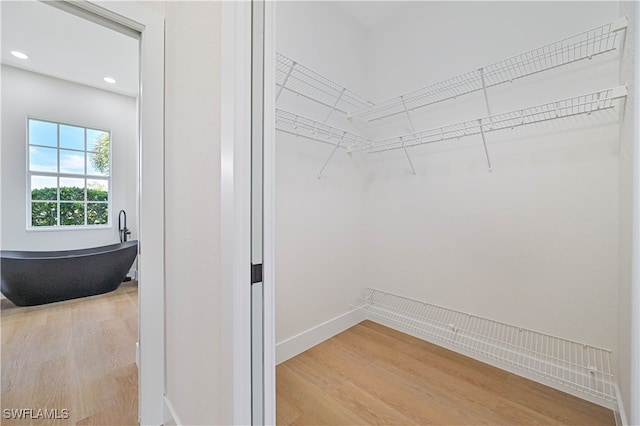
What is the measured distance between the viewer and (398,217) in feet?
7.64

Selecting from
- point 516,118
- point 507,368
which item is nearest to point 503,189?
point 516,118

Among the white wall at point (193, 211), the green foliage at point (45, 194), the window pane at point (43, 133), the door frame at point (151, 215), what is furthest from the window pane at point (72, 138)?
the white wall at point (193, 211)

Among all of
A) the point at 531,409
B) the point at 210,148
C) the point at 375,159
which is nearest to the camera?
the point at 210,148

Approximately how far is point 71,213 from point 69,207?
6 cm

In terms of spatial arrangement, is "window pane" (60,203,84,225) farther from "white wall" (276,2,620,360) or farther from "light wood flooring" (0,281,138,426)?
"white wall" (276,2,620,360)

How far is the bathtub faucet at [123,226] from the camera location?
257 cm

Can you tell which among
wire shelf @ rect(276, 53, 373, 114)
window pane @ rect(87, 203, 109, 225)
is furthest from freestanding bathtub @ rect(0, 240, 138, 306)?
wire shelf @ rect(276, 53, 373, 114)

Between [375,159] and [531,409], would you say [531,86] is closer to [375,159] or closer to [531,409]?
[375,159]

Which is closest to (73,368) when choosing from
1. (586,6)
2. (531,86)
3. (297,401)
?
(297,401)

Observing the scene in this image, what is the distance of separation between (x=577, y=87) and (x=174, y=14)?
227cm

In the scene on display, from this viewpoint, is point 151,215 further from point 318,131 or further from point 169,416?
point 318,131

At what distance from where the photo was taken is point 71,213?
7.91ft

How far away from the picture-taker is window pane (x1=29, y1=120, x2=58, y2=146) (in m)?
2.55

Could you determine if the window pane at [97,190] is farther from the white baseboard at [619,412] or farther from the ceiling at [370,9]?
the white baseboard at [619,412]
